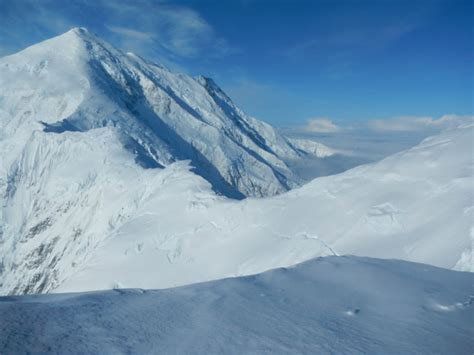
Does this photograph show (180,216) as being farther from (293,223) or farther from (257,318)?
(257,318)

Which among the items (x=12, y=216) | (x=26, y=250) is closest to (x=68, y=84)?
(x=12, y=216)

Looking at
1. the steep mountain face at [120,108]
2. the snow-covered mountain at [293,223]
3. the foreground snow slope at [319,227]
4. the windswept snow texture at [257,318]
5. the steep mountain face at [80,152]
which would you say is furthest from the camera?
the steep mountain face at [120,108]

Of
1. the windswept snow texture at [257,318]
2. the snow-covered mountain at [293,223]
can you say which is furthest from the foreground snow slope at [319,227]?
the windswept snow texture at [257,318]

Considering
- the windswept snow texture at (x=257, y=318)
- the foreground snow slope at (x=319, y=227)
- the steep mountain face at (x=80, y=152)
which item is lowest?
the windswept snow texture at (x=257, y=318)

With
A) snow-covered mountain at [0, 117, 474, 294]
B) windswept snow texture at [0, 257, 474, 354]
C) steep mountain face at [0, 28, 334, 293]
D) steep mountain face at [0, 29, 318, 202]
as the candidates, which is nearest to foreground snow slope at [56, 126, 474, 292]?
snow-covered mountain at [0, 117, 474, 294]

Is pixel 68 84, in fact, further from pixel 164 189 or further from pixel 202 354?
pixel 202 354

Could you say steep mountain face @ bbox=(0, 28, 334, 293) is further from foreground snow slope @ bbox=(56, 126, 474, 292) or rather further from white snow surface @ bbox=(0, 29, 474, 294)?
foreground snow slope @ bbox=(56, 126, 474, 292)

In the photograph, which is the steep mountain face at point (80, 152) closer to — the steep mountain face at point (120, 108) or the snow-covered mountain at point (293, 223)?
the steep mountain face at point (120, 108)

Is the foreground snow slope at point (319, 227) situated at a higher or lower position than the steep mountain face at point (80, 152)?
lower
